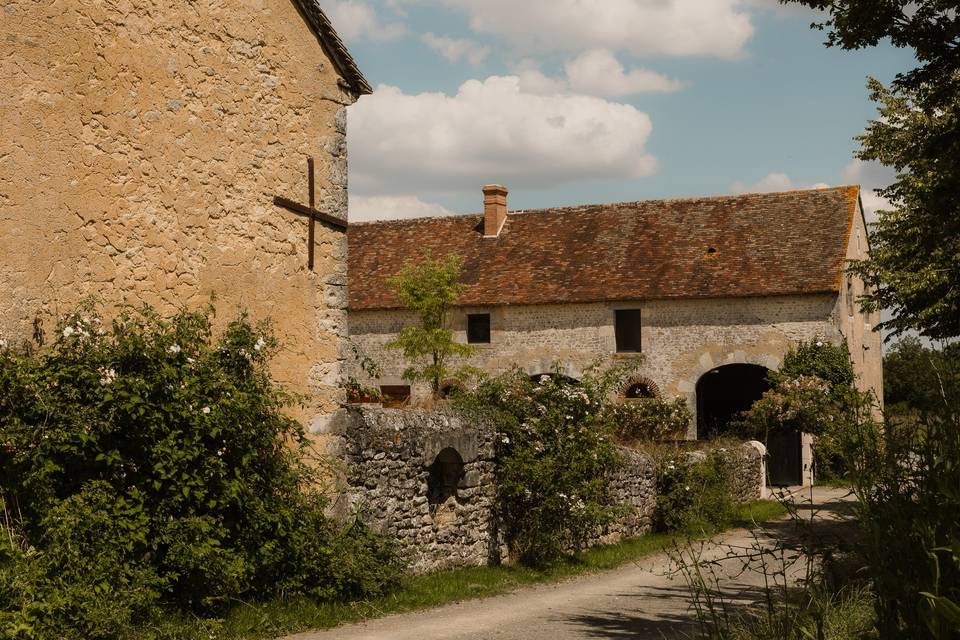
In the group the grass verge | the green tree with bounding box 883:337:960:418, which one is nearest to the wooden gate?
the grass verge

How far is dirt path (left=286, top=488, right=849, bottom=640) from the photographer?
8.09 meters

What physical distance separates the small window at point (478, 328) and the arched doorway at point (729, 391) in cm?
599

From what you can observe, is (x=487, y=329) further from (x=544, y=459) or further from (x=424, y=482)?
(x=424, y=482)

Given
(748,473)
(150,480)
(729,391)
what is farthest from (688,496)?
(729,391)

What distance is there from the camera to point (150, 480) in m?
7.52

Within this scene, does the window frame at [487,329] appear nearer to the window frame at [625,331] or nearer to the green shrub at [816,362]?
the window frame at [625,331]

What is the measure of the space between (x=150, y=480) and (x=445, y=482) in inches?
170

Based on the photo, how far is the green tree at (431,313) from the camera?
2550 cm

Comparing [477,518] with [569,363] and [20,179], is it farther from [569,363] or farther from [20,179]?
[569,363]

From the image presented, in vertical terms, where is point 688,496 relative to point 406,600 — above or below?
above

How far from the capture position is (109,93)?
25.8ft

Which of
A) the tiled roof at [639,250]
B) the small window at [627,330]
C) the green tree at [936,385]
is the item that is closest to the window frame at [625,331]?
the small window at [627,330]

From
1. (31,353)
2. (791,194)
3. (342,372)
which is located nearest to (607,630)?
(342,372)

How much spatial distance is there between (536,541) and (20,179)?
7.06m
